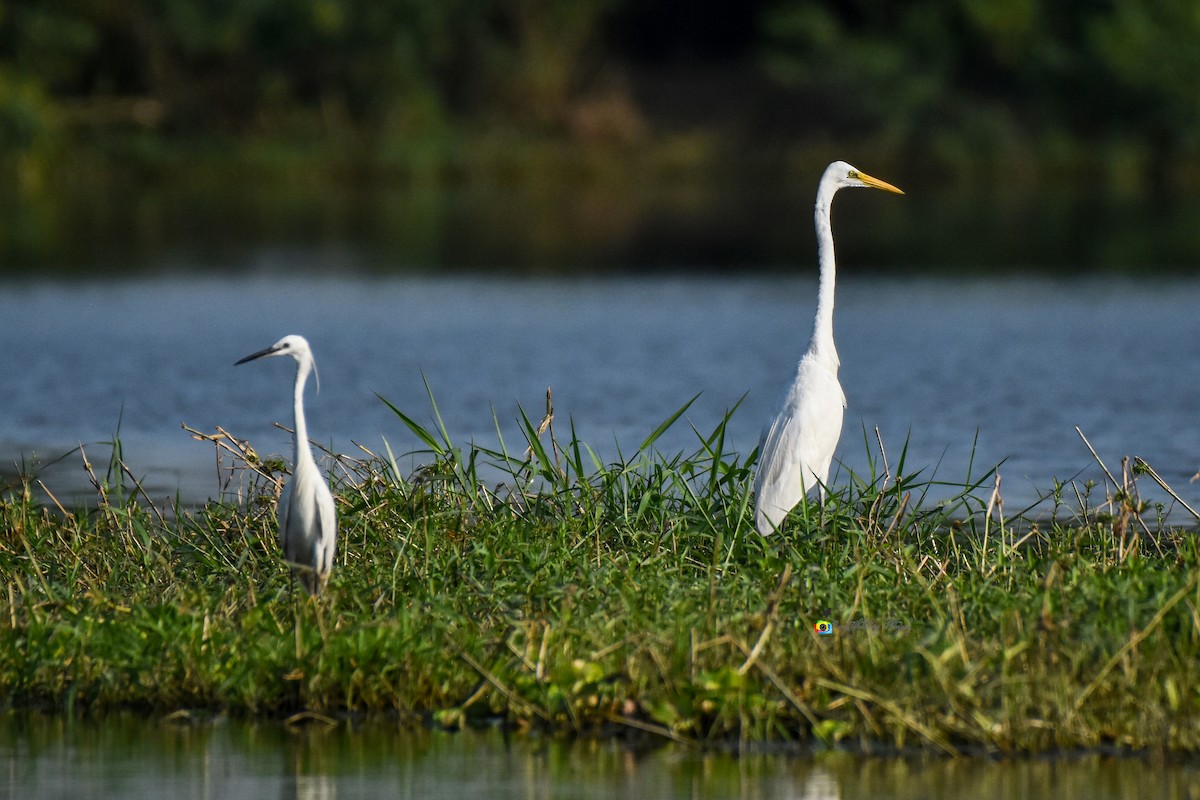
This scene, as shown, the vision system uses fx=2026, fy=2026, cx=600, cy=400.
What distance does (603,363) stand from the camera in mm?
17016

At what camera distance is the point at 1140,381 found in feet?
49.9

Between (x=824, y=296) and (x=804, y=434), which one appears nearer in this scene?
(x=804, y=434)

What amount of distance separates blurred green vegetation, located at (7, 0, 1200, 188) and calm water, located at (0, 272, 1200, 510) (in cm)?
1546

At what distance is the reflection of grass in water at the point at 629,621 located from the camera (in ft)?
18.6

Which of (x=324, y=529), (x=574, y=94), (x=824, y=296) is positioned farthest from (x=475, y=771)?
(x=574, y=94)

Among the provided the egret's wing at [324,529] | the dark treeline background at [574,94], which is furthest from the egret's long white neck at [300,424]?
the dark treeline background at [574,94]

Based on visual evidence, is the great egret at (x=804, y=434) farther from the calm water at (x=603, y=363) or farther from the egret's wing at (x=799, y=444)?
the calm water at (x=603, y=363)

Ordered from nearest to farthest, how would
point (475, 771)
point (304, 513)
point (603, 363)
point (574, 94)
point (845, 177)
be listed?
point (475, 771) < point (304, 513) < point (845, 177) < point (603, 363) < point (574, 94)

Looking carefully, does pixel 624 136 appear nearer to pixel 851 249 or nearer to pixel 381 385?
pixel 851 249

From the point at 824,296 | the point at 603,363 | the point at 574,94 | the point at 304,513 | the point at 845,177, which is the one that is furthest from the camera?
the point at 574,94

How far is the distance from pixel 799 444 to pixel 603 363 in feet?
30.6

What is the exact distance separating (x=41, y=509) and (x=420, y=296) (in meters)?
14.8

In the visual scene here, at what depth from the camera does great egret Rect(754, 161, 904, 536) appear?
758 centimetres

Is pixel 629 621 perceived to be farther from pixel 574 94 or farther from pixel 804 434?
pixel 574 94
